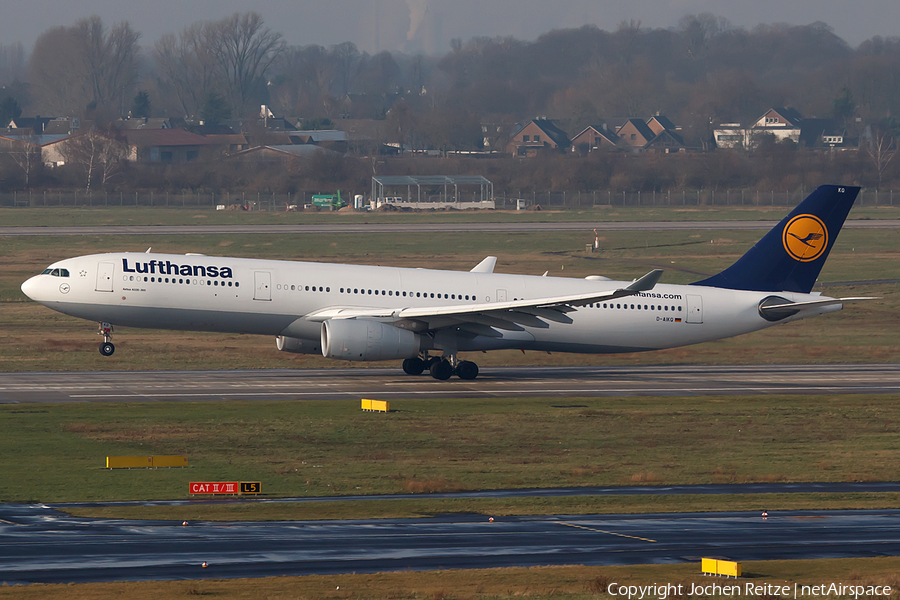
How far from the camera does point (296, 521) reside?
2512 centimetres

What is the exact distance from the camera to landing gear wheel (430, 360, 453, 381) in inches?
1911

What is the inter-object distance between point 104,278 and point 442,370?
547 inches

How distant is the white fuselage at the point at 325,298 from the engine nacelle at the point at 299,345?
554 mm

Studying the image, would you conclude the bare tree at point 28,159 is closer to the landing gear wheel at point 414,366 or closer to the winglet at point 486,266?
the winglet at point 486,266

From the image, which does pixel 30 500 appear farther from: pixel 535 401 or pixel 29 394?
pixel 535 401

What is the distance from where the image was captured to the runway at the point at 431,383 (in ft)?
142

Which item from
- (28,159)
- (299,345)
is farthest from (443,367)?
(28,159)

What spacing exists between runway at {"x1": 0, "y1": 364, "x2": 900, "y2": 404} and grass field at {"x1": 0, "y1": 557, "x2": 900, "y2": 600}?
22651 mm

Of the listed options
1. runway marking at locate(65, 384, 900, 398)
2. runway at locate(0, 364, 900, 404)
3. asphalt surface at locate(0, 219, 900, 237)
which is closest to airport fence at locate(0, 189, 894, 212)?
asphalt surface at locate(0, 219, 900, 237)

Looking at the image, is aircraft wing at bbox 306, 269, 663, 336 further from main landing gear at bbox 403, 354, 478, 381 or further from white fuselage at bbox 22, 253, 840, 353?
main landing gear at bbox 403, 354, 478, 381

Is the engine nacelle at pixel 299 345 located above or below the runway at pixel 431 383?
above

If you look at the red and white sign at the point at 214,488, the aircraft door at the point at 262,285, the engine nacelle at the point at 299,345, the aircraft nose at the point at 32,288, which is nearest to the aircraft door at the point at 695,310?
the engine nacelle at the point at 299,345

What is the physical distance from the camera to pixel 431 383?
47.9m
